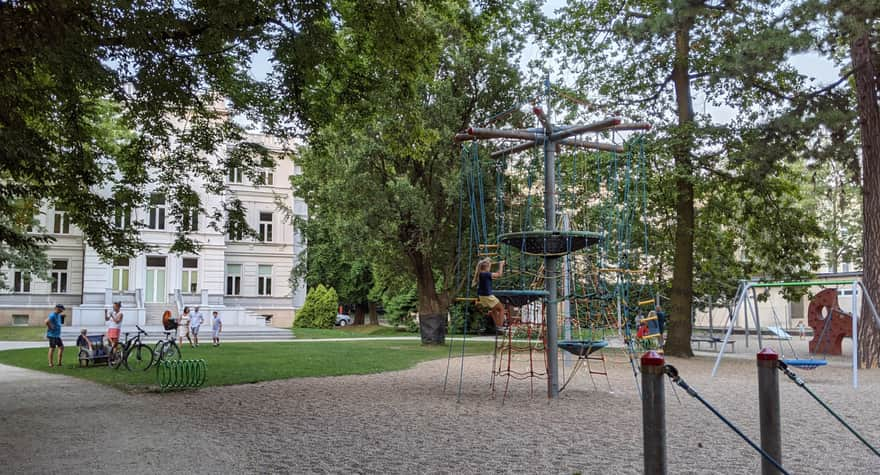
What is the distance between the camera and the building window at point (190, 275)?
45.5 m

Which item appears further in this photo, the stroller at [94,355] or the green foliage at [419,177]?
the green foliage at [419,177]

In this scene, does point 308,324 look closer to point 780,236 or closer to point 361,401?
point 780,236

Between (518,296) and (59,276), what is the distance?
40.9 meters

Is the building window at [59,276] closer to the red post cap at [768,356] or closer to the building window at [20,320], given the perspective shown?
the building window at [20,320]

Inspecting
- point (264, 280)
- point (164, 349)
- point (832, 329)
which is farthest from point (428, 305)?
point (264, 280)

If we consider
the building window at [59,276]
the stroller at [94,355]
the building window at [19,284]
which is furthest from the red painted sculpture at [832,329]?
the building window at [19,284]

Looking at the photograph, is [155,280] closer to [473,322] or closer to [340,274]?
[340,274]

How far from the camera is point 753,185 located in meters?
22.5

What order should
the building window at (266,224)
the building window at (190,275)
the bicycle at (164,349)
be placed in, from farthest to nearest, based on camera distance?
the building window at (266,224)
the building window at (190,275)
the bicycle at (164,349)

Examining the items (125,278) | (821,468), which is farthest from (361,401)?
(125,278)

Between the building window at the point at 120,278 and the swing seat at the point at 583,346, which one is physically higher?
the building window at the point at 120,278

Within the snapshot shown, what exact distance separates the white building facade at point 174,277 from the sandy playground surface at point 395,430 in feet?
84.0

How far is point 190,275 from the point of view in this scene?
150 ft

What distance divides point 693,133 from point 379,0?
12.6 meters
